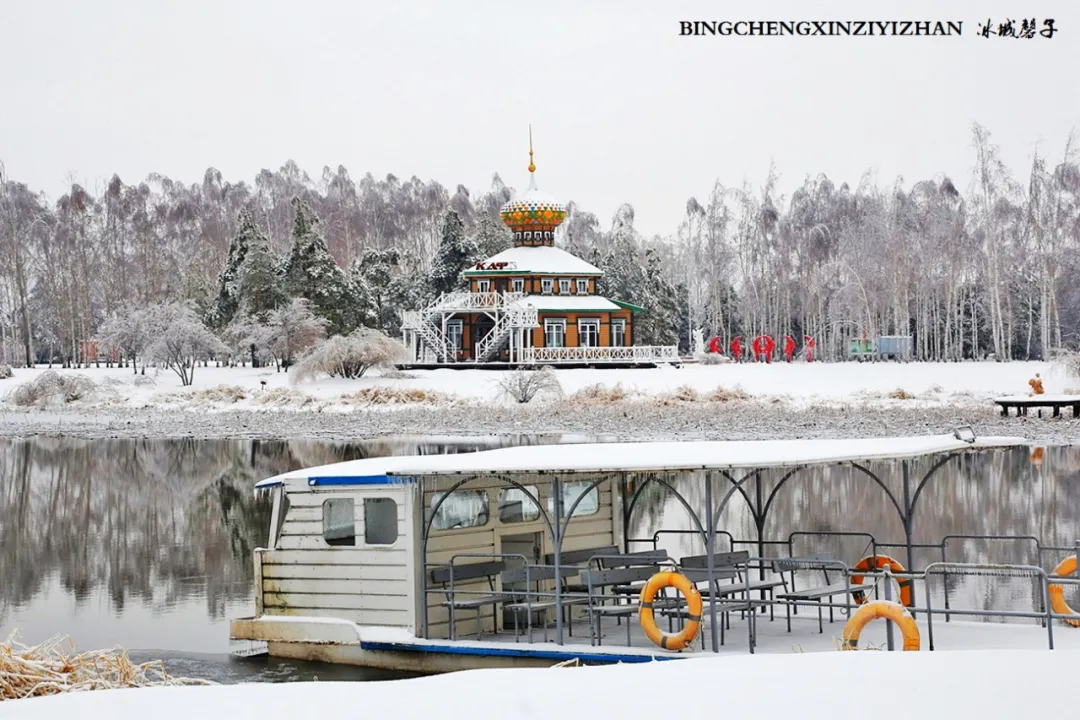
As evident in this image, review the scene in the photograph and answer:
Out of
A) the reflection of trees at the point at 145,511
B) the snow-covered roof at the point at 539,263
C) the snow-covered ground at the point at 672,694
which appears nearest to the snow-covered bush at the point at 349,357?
the snow-covered roof at the point at 539,263

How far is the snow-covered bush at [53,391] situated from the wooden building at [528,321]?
15245mm

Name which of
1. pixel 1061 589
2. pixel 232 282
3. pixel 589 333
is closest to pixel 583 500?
pixel 1061 589

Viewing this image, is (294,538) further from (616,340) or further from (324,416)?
(616,340)

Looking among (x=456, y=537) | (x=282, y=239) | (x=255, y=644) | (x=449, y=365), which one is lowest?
(x=255, y=644)

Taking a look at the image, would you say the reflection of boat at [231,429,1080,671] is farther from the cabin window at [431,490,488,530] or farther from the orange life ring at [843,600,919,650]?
the orange life ring at [843,600,919,650]

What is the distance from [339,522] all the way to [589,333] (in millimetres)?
63005

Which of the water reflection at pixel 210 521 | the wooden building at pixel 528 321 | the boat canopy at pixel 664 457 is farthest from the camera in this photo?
the wooden building at pixel 528 321

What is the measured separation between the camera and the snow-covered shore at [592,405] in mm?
50406

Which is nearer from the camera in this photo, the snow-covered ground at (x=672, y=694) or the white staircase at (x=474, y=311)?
the snow-covered ground at (x=672, y=694)

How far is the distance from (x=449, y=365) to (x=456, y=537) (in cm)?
5809

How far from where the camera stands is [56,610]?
23.9 metres

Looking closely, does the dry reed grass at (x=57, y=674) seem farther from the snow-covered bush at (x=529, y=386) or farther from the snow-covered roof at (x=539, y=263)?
the snow-covered roof at (x=539, y=263)

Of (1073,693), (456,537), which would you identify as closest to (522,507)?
(456,537)

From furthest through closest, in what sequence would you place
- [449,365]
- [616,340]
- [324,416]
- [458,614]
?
[616,340]
[449,365]
[324,416]
[458,614]
